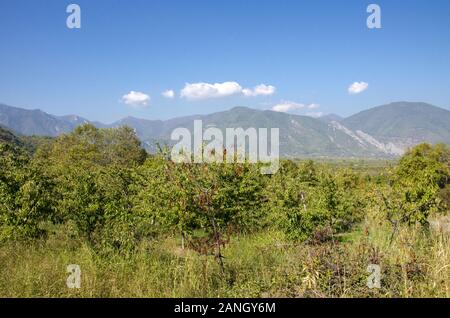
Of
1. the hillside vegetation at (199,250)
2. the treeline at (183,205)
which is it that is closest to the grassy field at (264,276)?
the hillside vegetation at (199,250)

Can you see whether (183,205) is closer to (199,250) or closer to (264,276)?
(199,250)

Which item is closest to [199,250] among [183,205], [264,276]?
[183,205]

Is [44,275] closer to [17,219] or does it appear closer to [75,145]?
[17,219]

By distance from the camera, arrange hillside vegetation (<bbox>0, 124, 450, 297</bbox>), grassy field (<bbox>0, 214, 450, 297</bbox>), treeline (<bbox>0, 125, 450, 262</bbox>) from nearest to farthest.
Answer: grassy field (<bbox>0, 214, 450, 297</bbox>), hillside vegetation (<bbox>0, 124, 450, 297</bbox>), treeline (<bbox>0, 125, 450, 262</bbox>)

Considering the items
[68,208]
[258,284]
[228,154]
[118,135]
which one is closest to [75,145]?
[118,135]

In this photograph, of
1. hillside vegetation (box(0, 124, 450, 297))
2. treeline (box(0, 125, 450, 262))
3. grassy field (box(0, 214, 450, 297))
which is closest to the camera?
grassy field (box(0, 214, 450, 297))

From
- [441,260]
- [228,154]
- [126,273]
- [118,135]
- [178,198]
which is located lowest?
[126,273]

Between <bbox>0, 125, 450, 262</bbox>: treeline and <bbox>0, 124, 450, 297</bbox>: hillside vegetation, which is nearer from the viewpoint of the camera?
<bbox>0, 124, 450, 297</bbox>: hillside vegetation

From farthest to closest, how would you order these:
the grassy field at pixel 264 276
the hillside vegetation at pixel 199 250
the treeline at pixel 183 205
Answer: the treeline at pixel 183 205 < the hillside vegetation at pixel 199 250 < the grassy field at pixel 264 276

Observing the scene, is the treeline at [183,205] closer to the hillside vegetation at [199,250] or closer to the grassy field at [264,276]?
the hillside vegetation at [199,250]

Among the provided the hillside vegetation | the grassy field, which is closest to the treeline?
the hillside vegetation

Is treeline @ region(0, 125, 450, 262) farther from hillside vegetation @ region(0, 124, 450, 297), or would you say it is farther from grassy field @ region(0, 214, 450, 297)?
grassy field @ region(0, 214, 450, 297)
